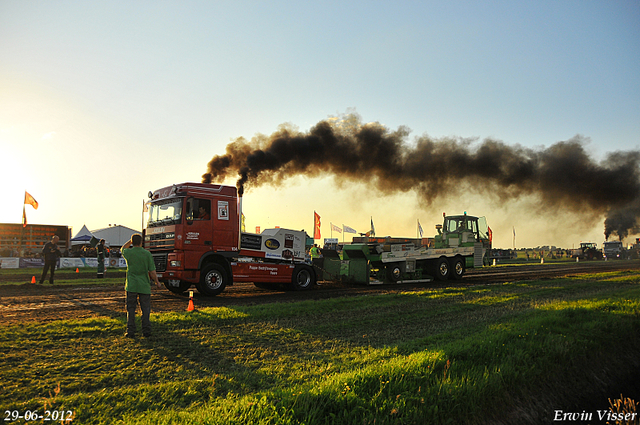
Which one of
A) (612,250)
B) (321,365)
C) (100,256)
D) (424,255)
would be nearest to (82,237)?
(100,256)

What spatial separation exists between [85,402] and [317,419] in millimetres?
2549

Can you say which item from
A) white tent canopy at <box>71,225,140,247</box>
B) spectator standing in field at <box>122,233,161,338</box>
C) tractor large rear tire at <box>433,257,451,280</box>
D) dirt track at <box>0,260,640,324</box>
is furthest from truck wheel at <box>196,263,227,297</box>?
white tent canopy at <box>71,225,140,247</box>

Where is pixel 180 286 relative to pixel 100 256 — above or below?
below

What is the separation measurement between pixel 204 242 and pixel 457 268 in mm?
13687

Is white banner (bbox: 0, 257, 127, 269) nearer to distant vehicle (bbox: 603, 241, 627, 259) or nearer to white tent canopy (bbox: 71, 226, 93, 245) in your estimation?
white tent canopy (bbox: 71, 226, 93, 245)

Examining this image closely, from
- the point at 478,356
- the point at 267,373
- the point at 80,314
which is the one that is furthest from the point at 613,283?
the point at 80,314

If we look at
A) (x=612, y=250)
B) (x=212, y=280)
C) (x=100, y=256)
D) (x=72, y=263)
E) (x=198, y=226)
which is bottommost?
(x=72, y=263)

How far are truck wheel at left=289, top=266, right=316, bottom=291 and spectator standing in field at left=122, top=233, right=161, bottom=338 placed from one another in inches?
341

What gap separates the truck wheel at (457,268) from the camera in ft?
68.3

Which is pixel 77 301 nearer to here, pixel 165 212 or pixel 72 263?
pixel 165 212

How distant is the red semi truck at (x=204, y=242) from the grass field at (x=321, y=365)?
375cm

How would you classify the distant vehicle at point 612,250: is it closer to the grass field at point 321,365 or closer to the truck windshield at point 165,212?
the grass field at point 321,365

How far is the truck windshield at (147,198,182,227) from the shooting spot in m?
13.2

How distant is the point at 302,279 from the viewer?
644 inches
